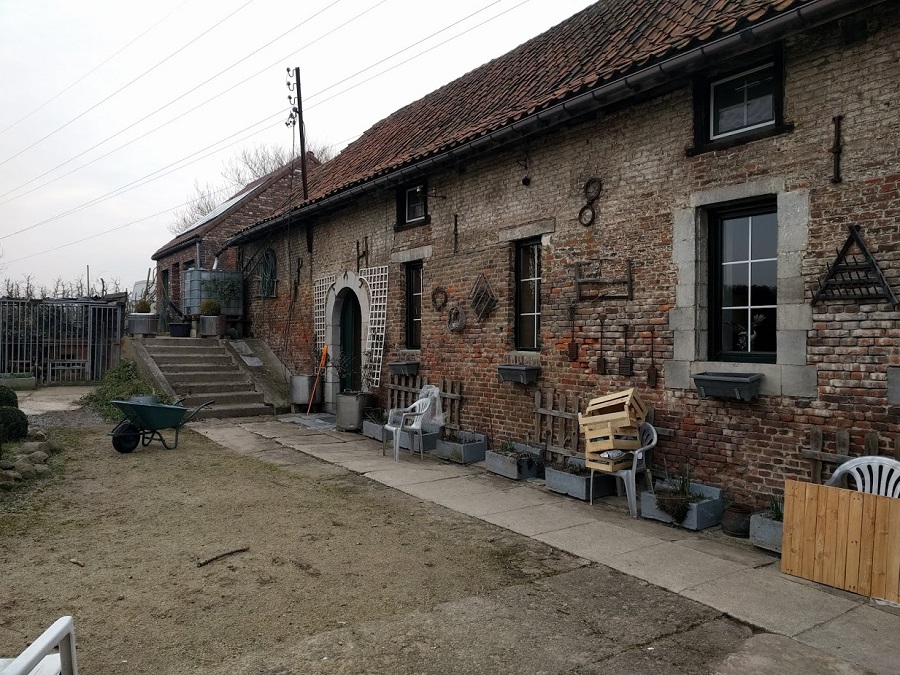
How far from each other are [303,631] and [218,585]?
996 mm

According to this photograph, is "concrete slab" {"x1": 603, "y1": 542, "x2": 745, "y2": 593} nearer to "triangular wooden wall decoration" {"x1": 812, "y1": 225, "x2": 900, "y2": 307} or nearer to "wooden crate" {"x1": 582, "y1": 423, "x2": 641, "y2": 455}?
"wooden crate" {"x1": 582, "y1": 423, "x2": 641, "y2": 455}

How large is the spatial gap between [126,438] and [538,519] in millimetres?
6004

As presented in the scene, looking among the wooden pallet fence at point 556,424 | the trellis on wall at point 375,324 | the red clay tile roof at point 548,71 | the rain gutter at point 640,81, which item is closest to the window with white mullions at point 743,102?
the rain gutter at point 640,81

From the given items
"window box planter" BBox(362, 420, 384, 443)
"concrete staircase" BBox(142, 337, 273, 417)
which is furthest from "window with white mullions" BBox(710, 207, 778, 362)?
"concrete staircase" BBox(142, 337, 273, 417)

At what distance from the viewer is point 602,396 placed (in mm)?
7016

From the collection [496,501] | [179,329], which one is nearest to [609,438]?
[496,501]

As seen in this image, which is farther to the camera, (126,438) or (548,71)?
(548,71)

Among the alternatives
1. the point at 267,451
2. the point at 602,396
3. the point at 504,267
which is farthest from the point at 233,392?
the point at 602,396

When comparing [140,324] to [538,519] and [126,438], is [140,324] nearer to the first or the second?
[126,438]

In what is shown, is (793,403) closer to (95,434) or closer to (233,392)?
(95,434)

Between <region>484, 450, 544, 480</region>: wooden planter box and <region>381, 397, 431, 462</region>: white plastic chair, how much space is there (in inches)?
54.2

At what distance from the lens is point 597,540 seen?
5.41 metres

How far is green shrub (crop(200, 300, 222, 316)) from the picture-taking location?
15766mm

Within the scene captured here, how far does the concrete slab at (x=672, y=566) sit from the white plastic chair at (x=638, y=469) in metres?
0.94
